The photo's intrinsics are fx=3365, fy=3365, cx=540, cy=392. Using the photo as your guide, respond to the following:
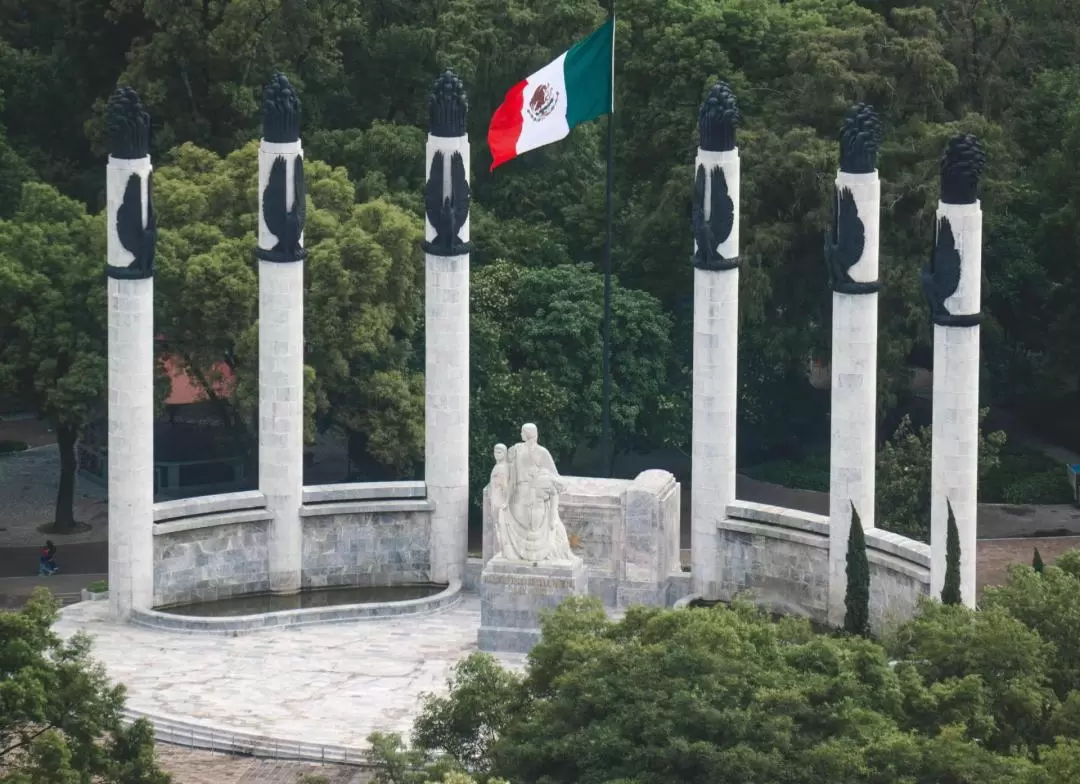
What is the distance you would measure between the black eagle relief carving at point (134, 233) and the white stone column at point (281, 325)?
3226 mm

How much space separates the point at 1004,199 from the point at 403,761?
46.8m

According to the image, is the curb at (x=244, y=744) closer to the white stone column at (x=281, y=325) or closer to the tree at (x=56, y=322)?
the white stone column at (x=281, y=325)

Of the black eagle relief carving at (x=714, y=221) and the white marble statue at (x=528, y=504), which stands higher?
the black eagle relief carving at (x=714, y=221)

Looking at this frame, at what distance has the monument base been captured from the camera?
79.1 meters

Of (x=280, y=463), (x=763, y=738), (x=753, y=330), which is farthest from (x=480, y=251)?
(x=763, y=738)

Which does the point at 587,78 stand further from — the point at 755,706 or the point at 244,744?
the point at 755,706

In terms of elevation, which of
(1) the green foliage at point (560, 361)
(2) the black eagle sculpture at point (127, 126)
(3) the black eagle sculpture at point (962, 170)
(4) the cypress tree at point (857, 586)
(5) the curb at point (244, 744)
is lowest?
(5) the curb at point (244, 744)

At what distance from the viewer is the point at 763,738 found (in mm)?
63719

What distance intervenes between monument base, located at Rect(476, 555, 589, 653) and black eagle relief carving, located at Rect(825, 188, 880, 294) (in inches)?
360

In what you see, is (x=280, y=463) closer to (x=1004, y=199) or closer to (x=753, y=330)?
(x=753, y=330)

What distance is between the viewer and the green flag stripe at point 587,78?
85.5 meters

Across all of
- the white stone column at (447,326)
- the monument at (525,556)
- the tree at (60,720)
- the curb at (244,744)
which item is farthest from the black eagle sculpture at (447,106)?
the tree at (60,720)

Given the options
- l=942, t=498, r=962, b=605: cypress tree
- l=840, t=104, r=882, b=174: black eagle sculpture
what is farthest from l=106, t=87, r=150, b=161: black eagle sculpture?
l=942, t=498, r=962, b=605: cypress tree

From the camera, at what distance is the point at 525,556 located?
7956 centimetres
